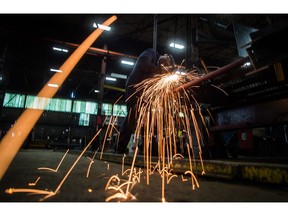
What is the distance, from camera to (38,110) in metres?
13.9

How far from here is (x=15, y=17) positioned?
6699mm

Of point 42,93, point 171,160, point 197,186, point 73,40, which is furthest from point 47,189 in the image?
point 42,93

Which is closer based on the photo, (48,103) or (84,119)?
(48,103)

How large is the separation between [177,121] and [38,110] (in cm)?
1306

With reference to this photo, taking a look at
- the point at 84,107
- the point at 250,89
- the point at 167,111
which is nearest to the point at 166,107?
the point at 167,111

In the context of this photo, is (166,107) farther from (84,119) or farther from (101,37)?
(84,119)

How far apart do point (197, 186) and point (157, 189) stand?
1.03 feet

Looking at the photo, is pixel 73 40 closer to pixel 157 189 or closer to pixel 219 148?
pixel 219 148

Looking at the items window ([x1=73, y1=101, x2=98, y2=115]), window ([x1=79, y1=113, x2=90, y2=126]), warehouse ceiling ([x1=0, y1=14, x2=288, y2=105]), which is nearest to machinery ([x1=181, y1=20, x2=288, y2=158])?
warehouse ceiling ([x1=0, y1=14, x2=288, y2=105])

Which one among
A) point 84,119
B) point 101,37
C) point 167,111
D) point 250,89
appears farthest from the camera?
point 84,119

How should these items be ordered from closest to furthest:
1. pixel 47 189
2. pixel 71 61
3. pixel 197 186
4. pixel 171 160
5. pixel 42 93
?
pixel 47 189
pixel 197 186
pixel 171 160
pixel 71 61
pixel 42 93

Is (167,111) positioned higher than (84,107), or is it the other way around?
(84,107)

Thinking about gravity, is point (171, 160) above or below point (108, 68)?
below

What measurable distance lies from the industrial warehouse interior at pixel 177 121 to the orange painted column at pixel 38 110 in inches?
5.0
